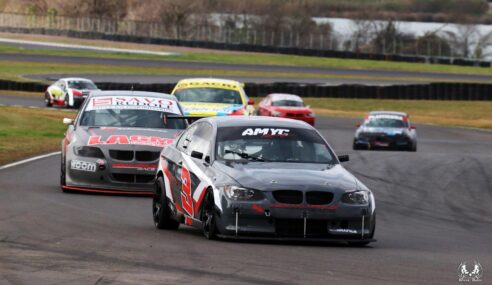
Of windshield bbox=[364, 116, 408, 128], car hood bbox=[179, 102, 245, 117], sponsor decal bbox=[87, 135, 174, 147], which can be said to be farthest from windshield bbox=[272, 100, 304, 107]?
sponsor decal bbox=[87, 135, 174, 147]

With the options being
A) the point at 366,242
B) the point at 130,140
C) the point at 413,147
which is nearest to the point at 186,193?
the point at 366,242

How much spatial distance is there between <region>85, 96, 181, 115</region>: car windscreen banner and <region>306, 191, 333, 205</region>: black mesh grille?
23.2 feet

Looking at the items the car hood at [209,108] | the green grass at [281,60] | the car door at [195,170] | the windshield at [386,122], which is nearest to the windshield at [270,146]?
the car door at [195,170]

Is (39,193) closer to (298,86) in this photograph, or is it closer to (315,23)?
(298,86)

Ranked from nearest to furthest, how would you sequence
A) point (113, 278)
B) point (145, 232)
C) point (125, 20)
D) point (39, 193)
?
point (113, 278) → point (145, 232) → point (39, 193) → point (125, 20)

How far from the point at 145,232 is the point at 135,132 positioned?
16.8 feet

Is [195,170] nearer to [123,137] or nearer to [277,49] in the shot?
[123,137]

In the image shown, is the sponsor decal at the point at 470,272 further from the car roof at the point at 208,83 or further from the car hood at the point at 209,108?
the car roof at the point at 208,83

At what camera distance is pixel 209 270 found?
28.7 feet

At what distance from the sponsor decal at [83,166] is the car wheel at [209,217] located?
5.13 metres

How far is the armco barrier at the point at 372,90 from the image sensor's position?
175 feet

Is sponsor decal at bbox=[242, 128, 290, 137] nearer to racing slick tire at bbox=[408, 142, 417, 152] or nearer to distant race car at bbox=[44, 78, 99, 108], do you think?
racing slick tire at bbox=[408, 142, 417, 152]

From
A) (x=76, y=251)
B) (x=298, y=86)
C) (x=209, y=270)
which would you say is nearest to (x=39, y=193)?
(x=76, y=251)

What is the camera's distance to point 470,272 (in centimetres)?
913
